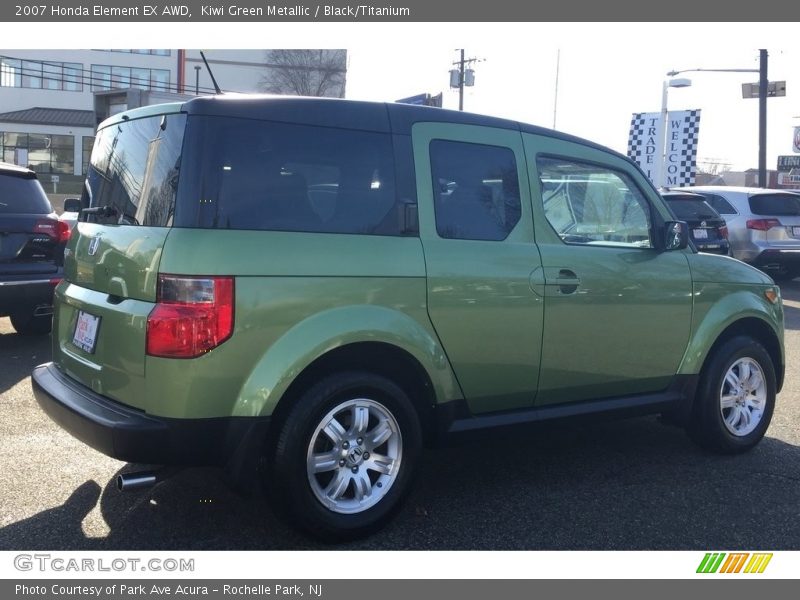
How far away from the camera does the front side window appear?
4246mm

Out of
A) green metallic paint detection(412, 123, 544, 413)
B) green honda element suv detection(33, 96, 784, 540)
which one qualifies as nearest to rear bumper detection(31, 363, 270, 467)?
green honda element suv detection(33, 96, 784, 540)

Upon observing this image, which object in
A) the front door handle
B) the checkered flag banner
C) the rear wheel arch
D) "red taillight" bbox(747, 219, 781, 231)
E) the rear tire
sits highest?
the checkered flag banner

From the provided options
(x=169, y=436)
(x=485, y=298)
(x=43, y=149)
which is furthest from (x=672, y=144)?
(x=43, y=149)

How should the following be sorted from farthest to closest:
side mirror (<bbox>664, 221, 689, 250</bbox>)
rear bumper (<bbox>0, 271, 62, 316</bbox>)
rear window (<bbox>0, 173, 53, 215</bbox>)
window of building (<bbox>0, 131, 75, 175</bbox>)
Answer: window of building (<bbox>0, 131, 75, 175</bbox>), rear window (<bbox>0, 173, 53, 215</bbox>), rear bumper (<bbox>0, 271, 62, 316</bbox>), side mirror (<bbox>664, 221, 689, 250</bbox>)

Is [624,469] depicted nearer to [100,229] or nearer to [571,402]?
[571,402]

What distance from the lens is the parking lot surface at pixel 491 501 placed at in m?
3.52

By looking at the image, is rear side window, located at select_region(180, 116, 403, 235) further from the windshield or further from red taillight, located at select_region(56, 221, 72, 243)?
red taillight, located at select_region(56, 221, 72, 243)

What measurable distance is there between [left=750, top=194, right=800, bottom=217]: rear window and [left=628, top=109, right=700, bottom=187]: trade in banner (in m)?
8.44

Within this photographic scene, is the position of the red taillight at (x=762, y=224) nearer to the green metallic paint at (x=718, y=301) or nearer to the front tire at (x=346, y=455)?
the green metallic paint at (x=718, y=301)

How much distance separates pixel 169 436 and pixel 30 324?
558 centimetres

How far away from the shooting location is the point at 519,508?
3.93 meters

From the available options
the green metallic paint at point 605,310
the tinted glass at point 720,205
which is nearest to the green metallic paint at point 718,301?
the green metallic paint at point 605,310

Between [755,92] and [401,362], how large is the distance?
2506 centimetres

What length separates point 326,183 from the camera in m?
3.50
